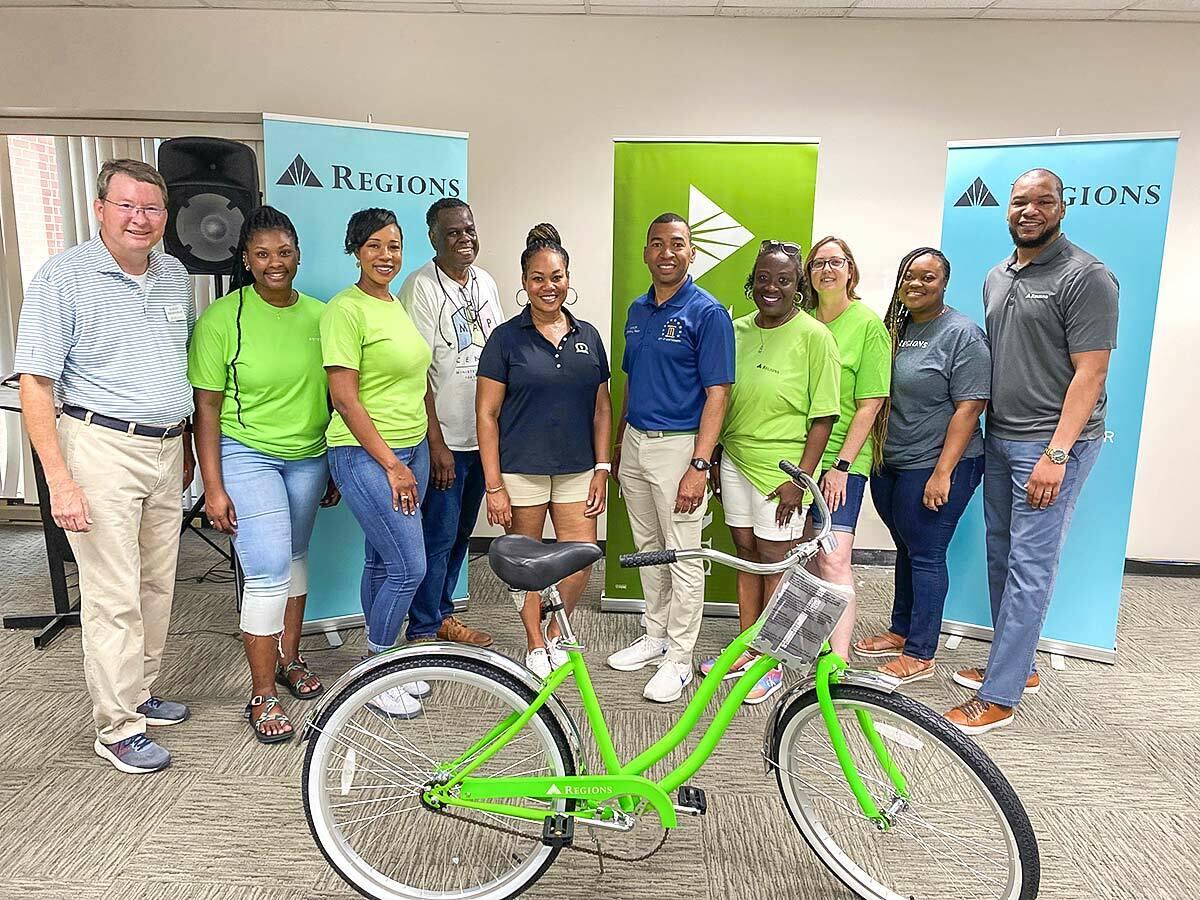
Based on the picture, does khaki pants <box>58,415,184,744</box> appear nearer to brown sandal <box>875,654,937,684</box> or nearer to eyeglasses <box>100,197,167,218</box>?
eyeglasses <box>100,197,167,218</box>

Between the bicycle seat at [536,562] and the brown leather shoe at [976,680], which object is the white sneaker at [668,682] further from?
the bicycle seat at [536,562]

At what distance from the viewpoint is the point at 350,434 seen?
250 cm

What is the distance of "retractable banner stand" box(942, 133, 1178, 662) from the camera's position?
10.2 feet

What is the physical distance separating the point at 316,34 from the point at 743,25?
220cm

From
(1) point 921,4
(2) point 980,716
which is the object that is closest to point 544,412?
(2) point 980,716

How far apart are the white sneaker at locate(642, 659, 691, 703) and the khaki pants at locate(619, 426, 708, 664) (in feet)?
0.11

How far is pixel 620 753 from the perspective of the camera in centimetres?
254

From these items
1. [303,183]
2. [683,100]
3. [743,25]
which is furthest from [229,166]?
[743,25]

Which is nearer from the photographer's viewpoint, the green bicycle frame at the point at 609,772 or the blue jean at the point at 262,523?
the green bicycle frame at the point at 609,772

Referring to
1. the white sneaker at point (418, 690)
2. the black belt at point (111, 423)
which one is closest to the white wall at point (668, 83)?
the black belt at point (111, 423)

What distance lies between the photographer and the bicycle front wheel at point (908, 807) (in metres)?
1.64

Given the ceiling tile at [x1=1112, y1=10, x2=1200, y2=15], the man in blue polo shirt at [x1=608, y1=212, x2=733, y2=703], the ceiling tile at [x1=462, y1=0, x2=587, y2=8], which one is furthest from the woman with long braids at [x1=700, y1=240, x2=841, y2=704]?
the ceiling tile at [x1=1112, y1=10, x2=1200, y2=15]

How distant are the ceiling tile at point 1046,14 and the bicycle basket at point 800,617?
12.0ft

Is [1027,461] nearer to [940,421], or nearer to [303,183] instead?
[940,421]
